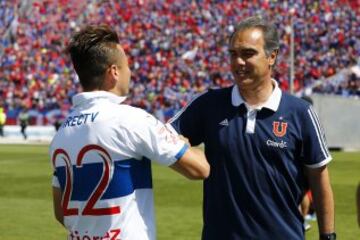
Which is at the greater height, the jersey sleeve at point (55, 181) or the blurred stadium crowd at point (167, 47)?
the jersey sleeve at point (55, 181)

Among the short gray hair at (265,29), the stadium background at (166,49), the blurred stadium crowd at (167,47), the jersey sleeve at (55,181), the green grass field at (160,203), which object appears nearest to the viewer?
the jersey sleeve at (55,181)

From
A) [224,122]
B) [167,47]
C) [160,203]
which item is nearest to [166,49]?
[167,47]

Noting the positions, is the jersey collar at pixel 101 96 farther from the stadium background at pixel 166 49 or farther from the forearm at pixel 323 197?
the stadium background at pixel 166 49

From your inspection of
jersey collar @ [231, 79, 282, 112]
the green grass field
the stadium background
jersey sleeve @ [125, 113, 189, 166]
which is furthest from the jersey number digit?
the stadium background

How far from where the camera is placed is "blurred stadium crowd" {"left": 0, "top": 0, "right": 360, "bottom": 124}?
4188 cm

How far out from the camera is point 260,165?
4.67 m

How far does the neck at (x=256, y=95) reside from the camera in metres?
4.80

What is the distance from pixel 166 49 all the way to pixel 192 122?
43.3 m

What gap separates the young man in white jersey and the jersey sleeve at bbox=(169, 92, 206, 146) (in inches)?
31.1

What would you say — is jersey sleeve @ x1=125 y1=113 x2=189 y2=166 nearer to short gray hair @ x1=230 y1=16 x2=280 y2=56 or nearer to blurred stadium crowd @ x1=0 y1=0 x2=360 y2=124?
short gray hair @ x1=230 y1=16 x2=280 y2=56

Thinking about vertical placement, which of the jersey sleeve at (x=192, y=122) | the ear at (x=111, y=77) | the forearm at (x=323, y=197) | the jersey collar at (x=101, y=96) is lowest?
the forearm at (x=323, y=197)

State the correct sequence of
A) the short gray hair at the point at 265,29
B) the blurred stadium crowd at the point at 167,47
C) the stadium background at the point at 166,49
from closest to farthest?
the short gray hair at the point at 265,29, the stadium background at the point at 166,49, the blurred stadium crowd at the point at 167,47

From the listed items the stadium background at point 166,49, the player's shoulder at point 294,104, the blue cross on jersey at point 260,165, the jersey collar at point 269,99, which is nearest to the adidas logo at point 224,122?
the blue cross on jersey at point 260,165

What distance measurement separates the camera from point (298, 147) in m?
4.72
